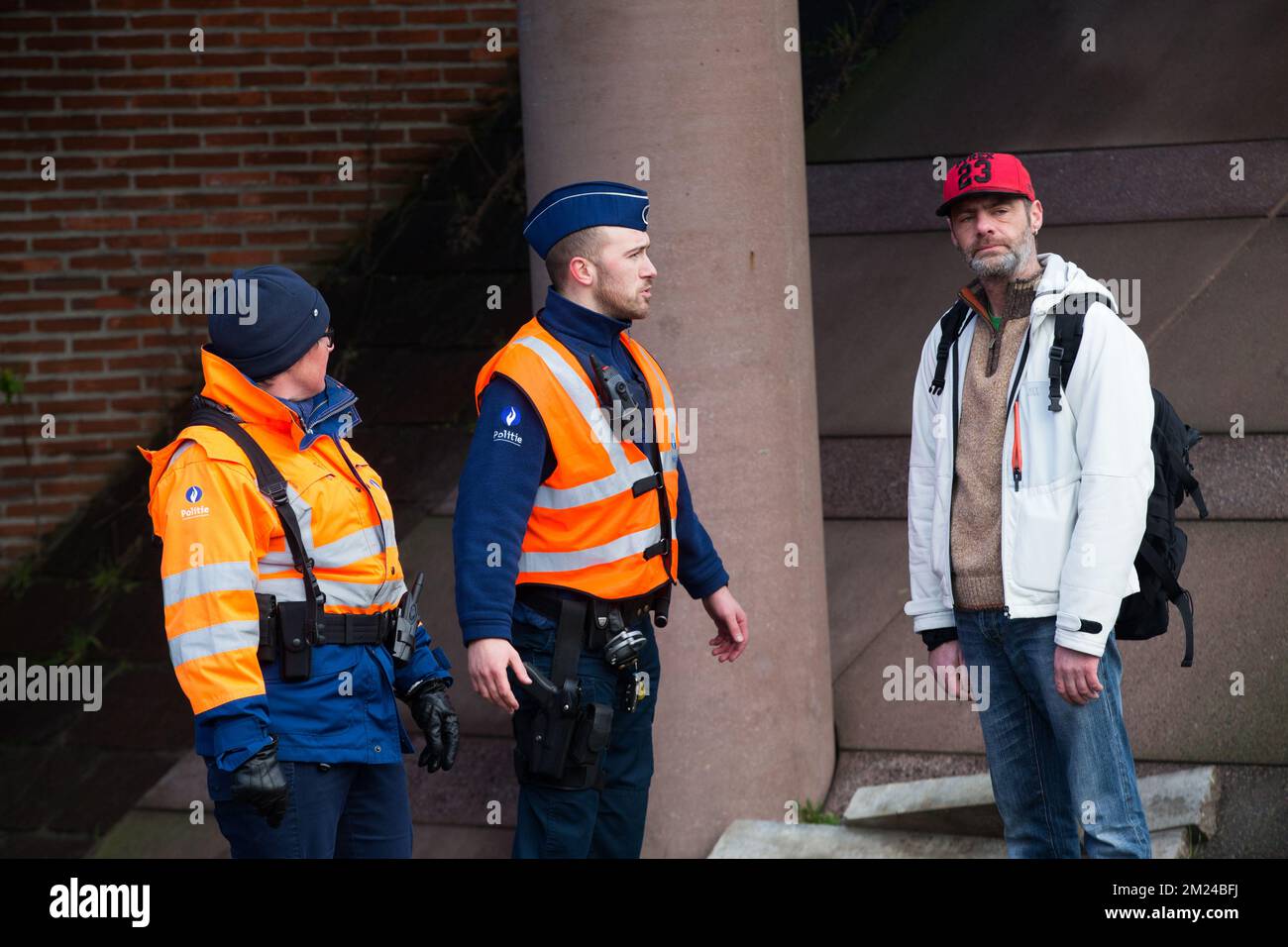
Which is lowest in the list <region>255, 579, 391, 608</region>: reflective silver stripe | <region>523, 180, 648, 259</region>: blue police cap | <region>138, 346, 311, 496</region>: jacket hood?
<region>255, 579, 391, 608</region>: reflective silver stripe

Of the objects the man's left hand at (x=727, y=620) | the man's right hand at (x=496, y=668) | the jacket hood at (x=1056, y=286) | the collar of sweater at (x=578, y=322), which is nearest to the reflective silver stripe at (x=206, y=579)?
the man's right hand at (x=496, y=668)

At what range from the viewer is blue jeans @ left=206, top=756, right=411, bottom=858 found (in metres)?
3.43

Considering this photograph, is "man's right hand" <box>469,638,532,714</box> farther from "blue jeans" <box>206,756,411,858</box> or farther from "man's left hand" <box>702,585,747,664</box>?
"man's left hand" <box>702,585,747,664</box>

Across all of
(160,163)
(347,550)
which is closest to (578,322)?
(347,550)

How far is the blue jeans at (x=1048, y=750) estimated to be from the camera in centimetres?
363

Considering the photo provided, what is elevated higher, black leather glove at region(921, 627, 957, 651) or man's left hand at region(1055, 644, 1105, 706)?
black leather glove at region(921, 627, 957, 651)

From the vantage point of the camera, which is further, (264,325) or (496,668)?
(496,668)

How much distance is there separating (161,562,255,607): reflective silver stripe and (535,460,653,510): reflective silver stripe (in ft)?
2.71

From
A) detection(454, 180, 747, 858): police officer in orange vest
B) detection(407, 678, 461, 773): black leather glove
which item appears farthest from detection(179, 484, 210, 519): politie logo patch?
detection(407, 678, 461, 773): black leather glove

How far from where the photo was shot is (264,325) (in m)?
3.52

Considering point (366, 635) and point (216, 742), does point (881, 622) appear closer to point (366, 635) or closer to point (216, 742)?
point (366, 635)

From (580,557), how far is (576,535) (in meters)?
0.06

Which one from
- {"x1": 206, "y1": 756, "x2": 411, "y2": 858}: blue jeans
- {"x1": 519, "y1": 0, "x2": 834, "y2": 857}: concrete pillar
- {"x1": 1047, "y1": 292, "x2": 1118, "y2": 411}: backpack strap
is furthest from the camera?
{"x1": 519, "y1": 0, "x2": 834, "y2": 857}: concrete pillar

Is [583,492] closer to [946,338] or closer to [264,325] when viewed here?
[264,325]
